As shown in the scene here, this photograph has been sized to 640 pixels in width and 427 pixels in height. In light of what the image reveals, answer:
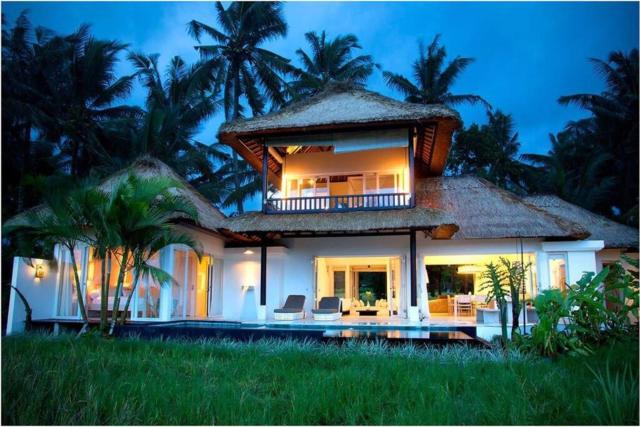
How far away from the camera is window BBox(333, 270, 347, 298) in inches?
616

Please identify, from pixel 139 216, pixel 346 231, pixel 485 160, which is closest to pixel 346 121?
pixel 346 231

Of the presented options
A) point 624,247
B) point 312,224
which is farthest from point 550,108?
point 312,224

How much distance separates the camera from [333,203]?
13.4 metres

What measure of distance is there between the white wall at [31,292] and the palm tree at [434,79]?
17.0 m

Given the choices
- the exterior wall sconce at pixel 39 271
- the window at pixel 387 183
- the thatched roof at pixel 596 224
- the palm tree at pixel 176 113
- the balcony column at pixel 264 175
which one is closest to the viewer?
the exterior wall sconce at pixel 39 271

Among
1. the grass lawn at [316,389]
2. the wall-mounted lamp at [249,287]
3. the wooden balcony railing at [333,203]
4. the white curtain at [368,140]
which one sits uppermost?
the white curtain at [368,140]

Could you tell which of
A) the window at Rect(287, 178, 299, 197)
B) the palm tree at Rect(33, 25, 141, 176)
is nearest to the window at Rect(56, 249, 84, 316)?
the window at Rect(287, 178, 299, 197)

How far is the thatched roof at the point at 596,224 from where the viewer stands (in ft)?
42.3

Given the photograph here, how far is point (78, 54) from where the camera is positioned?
786 inches

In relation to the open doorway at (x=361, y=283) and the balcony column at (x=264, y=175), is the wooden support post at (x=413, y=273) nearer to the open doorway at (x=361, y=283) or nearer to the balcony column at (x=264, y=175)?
the open doorway at (x=361, y=283)

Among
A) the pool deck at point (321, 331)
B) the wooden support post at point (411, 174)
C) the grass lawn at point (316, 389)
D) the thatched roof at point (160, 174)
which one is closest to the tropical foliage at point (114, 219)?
the pool deck at point (321, 331)

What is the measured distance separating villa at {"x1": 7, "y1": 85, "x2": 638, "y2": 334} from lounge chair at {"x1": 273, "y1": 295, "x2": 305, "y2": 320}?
485 mm

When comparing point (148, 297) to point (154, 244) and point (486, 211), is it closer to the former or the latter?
point (154, 244)

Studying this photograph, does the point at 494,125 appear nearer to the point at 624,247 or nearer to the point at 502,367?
the point at 624,247
